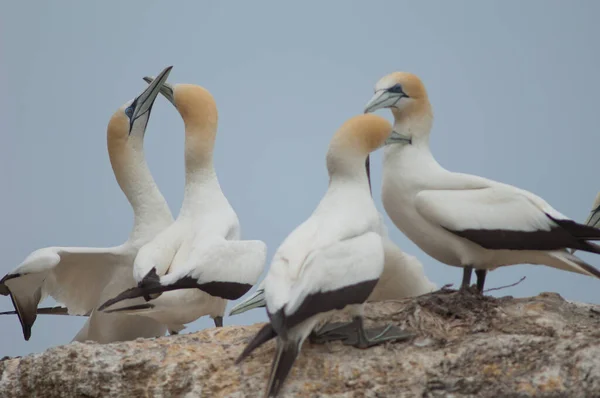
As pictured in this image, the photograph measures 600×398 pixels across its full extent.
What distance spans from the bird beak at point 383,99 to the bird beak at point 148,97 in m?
1.47

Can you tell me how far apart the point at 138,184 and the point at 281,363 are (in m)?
3.06

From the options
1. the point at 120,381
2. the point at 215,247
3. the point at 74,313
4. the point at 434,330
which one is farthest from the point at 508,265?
the point at 74,313

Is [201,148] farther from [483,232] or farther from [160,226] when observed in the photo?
[483,232]

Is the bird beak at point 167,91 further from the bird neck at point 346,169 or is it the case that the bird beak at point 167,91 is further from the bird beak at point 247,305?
the bird neck at point 346,169

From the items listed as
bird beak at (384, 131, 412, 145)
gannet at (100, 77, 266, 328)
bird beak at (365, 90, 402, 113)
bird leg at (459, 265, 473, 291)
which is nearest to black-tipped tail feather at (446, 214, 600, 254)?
bird leg at (459, 265, 473, 291)

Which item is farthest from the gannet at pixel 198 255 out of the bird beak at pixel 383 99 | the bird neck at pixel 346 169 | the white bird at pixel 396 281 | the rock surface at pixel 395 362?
the bird beak at pixel 383 99

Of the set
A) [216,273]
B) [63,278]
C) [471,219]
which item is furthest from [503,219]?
[63,278]

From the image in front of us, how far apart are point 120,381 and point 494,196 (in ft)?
7.61

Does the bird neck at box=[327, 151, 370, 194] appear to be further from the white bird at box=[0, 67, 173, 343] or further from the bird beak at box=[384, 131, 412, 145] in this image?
the white bird at box=[0, 67, 173, 343]

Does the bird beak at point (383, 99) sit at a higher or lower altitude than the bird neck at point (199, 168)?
higher

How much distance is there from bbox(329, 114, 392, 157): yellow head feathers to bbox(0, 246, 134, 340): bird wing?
2137 millimetres

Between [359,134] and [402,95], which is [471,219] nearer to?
[359,134]

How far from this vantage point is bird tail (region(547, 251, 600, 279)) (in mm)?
6488

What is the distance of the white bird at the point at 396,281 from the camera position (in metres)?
7.43
